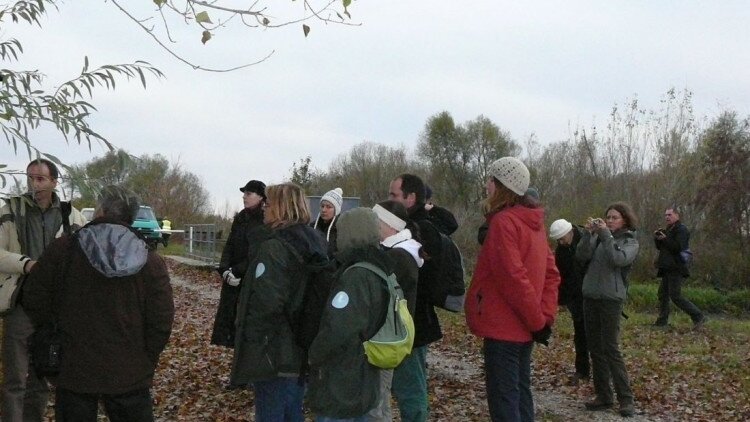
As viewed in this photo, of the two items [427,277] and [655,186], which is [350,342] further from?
[655,186]

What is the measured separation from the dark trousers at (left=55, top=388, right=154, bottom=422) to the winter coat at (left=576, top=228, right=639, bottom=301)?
4491 millimetres

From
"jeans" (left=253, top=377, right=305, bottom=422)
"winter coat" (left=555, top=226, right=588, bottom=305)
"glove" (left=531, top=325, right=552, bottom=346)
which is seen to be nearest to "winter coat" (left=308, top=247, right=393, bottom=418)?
"jeans" (left=253, top=377, right=305, bottom=422)

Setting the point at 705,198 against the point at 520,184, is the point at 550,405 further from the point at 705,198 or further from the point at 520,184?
the point at 705,198

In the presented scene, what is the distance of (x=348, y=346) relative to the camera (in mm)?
4574

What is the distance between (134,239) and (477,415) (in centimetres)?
443

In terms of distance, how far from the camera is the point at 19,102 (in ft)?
14.4

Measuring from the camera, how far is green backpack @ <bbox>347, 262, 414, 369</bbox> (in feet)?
15.1

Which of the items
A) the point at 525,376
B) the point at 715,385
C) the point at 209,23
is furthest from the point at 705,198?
the point at 209,23

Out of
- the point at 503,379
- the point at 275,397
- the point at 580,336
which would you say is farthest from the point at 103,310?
the point at 580,336

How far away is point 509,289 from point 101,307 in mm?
2472

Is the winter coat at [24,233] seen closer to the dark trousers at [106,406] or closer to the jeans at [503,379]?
the dark trousers at [106,406]

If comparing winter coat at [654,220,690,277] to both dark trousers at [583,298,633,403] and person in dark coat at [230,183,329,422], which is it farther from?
person in dark coat at [230,183,329,422]

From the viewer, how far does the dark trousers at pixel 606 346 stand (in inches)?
310

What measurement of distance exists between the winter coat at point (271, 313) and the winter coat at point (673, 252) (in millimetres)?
11174
